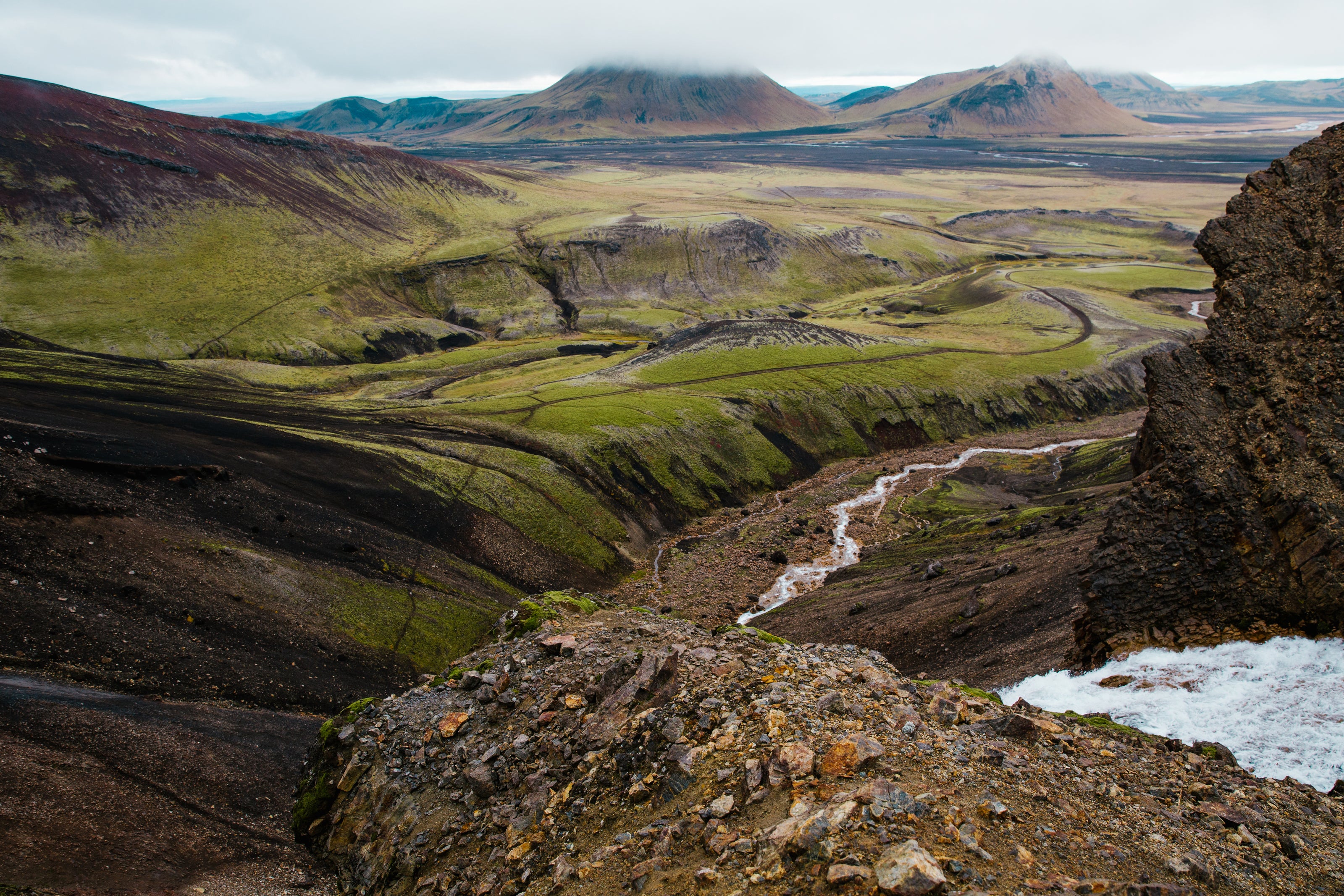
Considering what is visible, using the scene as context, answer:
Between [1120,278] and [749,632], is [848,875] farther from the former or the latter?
[1120,278]

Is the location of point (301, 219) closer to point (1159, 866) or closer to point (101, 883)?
point (101, 883)

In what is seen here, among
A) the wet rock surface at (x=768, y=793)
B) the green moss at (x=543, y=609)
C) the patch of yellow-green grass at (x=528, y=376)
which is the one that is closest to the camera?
the wet rock surface at (x=768, y=793)

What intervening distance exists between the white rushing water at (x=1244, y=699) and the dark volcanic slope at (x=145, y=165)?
17522cm

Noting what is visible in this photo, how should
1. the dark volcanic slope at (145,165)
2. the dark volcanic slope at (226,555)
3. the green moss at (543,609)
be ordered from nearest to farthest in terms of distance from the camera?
the green moss at (543,609) → the dark volcanic slope at (226,555) → the dark volcanic slope at (145,165)

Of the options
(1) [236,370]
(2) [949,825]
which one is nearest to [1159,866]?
(2) [949,825]

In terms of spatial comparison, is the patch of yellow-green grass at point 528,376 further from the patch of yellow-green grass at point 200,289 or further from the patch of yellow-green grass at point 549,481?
the patch of yellow-green grass at point 200,289

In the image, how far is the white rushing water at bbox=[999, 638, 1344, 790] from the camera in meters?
22.0

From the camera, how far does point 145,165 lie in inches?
6004

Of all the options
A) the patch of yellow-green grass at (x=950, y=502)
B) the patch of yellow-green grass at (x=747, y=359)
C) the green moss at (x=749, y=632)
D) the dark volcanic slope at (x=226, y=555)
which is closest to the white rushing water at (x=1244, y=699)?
the green moss at (x=749, y=632)

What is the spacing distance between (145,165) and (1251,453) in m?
192

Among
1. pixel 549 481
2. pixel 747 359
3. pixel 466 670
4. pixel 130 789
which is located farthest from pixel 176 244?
pixel 466 670

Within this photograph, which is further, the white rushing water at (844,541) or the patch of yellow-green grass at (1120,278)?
the patch of yellow-green grass at (1120,278)

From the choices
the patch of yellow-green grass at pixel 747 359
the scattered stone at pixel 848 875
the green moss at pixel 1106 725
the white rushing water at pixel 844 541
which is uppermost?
the scattered stone at pixel 848 875

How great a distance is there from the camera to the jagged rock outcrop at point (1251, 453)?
2791 centimetres
